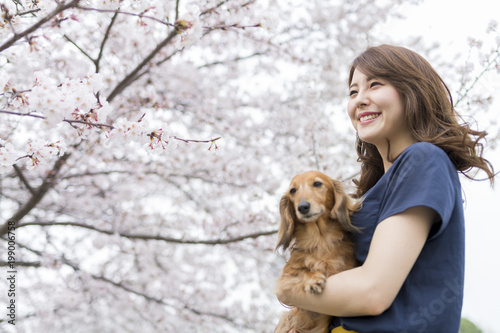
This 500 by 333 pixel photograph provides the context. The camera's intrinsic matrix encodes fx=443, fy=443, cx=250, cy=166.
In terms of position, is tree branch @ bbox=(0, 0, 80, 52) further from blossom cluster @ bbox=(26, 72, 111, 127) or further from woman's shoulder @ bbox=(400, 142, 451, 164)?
woman's shoulder @ bbox=(400, 142, 451, 164)

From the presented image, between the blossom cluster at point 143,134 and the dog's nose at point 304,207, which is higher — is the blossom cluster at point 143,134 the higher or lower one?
the higher one

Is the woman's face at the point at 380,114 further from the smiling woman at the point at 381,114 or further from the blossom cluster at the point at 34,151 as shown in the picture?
the blossom cluster at the point at 34,151

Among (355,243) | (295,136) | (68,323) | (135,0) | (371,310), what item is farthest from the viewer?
(295,136)

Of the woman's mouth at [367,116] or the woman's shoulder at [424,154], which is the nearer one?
the woman's shoulder at [424,154]

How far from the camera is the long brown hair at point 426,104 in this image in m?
1.74

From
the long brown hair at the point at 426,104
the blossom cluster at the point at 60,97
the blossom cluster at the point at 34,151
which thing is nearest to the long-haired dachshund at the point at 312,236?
the long brown hair at the point at 426,104

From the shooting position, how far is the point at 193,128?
6465 mm

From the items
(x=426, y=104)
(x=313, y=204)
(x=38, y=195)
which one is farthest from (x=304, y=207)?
(x=38, y=195)

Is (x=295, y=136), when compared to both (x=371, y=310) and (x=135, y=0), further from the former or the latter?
(x=371, y=310)

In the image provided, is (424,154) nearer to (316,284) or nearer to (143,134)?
(316,284)

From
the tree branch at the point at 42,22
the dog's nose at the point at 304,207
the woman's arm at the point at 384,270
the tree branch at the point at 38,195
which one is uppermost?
the tree branch at the point at 38,195

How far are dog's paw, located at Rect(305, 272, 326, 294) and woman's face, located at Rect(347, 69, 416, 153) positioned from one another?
0.65 metres

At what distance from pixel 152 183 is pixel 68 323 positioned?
2.24 metres

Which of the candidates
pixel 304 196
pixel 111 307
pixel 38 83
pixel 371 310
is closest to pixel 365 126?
pixel 304 196
